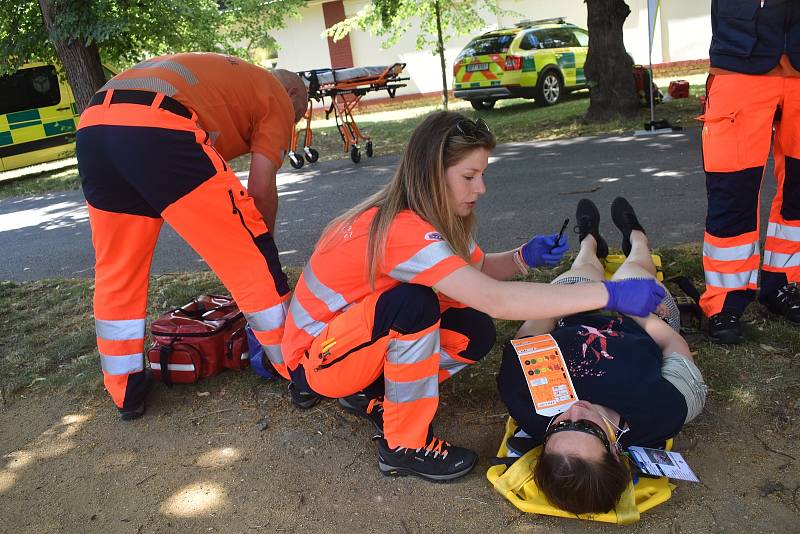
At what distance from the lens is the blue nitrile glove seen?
6.86 feet

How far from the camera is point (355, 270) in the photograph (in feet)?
7.76

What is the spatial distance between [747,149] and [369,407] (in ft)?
6.32

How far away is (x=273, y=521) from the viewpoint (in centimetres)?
236

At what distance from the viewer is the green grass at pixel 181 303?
279 centimetres

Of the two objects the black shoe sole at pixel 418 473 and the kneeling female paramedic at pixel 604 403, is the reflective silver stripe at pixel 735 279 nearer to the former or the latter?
the kneeling female paramedic at pixel 604 403

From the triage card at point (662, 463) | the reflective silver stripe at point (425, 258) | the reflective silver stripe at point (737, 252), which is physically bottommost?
the triage card at point (662, 463)

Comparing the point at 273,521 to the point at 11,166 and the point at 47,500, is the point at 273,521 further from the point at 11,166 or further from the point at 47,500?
the point at 11,166

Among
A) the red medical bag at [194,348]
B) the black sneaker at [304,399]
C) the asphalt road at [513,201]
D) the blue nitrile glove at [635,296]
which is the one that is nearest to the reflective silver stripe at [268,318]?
Answer: the black sneaker at [304,399]

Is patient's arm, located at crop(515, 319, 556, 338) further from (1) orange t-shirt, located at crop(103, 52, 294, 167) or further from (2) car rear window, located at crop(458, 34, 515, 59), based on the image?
(2) car rear window, located at crop(458, 34, 515, 59)

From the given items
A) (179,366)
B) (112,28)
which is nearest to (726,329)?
(179,366)

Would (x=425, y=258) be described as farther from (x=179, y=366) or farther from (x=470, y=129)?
(x=179, y=366)

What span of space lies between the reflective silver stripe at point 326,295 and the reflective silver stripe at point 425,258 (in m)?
0.32

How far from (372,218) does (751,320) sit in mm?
2037

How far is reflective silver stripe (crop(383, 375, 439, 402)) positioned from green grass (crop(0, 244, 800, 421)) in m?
0.58
